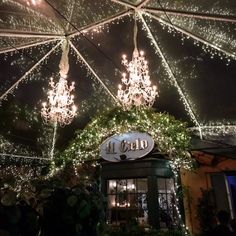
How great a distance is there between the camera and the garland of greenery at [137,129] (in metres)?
6.69

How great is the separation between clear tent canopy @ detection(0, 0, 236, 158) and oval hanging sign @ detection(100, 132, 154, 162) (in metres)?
1.21

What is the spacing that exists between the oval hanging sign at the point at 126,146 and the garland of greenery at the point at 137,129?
19 centimetres

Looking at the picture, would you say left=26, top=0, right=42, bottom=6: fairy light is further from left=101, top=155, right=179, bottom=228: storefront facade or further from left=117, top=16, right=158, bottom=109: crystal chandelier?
left=101, top=155, right=179, bottom=228: storefront facade

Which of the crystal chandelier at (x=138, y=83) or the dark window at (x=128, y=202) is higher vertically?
the crystal chandelier at (x=138, y=83)

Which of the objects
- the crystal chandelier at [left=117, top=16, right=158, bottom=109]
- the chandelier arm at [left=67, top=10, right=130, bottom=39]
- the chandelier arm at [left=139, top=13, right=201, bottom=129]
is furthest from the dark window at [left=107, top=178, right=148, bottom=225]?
the chandelier arm at [left=67, top=10, right=130, bottom=39]

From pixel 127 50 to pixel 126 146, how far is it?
8.41 ft

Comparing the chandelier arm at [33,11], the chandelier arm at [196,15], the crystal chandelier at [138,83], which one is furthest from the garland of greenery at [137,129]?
the chandelier arm at [33,11]

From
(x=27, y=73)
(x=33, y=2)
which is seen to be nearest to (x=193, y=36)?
(x=33, y=2)

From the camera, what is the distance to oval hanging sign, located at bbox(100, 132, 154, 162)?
673 centimetres

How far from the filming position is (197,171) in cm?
683

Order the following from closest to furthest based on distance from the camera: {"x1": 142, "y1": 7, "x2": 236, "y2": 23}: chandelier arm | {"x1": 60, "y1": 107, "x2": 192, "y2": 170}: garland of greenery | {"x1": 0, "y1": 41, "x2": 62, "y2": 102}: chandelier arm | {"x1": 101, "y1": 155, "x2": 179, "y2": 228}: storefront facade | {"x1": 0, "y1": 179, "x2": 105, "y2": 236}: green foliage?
{"x1": 0, "y1": 179, "x2": 105, "y2": 236}: green foliage
{"x1": 142, "y1": 7, "x2": 236, "y2": 23}: chandelier arm
{"x1": 0, "y1": 41, "x2": 62, "y2": 102}: chandelier arm
{"x1": 101, "y1": 155, "x2": 179, "y2": 228}: storefront facade
{"x1": 60, "y1": 107, "x2": 192, "y2": 170}: garland of greenery

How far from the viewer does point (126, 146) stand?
7023mm

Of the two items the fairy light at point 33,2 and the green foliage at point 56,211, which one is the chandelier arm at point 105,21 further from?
the green foliage at point 56,211

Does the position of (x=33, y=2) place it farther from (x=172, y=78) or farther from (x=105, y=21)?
(x=172, y=78)
